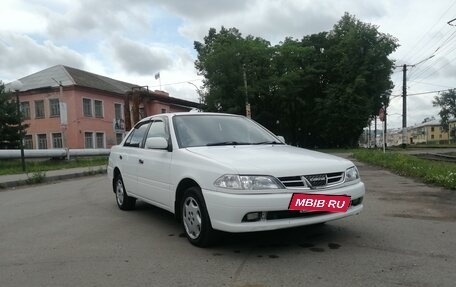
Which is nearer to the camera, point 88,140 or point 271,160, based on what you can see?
point 271,160

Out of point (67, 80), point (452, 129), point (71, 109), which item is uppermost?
point (67, 80)

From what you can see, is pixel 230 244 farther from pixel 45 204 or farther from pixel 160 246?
pixel 45 204

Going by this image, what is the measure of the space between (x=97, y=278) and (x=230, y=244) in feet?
5.27

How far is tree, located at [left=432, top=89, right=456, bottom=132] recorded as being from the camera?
100 meters

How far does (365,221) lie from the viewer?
6312 millimetres

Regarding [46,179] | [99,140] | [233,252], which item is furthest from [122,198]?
[99,140]

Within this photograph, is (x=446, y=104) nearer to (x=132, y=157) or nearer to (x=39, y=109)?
(x=39, y=109)

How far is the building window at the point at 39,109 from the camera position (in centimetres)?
4272

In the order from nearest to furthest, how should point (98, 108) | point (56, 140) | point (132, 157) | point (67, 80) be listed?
1. point (132, 157)
2. point (67, 80)
3. point (56, 140)
4. point (98, 108)

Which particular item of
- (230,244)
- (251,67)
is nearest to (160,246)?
(230,244)

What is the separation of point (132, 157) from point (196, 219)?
237 centimetres

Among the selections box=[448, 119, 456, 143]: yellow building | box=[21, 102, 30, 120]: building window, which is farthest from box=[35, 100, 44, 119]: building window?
box=[448, 119, 456, 143]: yellow building

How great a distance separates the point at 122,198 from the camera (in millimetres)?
7789

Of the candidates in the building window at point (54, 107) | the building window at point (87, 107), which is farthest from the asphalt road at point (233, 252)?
the building window at point (54, 107)
